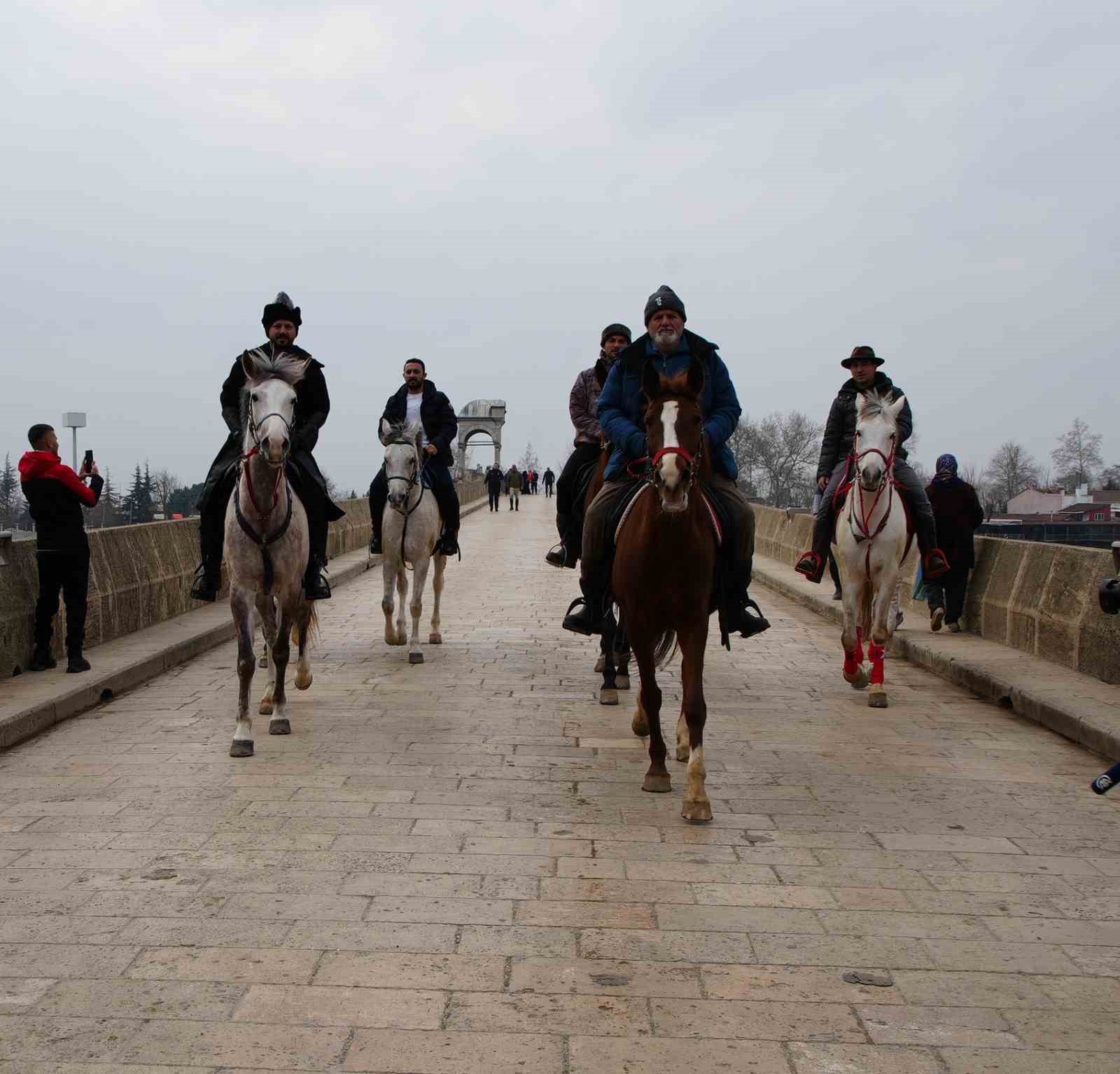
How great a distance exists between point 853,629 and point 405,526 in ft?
15.3

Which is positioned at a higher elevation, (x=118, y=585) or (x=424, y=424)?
(x=424, y=424)

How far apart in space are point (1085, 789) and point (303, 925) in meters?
4.84

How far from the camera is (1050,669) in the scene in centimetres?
1080

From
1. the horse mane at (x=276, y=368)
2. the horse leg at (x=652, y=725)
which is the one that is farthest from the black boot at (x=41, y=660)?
the horse leg at (x=652, y=725)

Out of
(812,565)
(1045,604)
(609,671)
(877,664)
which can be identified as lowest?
(609,671)

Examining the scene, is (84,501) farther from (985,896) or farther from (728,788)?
(985,896)

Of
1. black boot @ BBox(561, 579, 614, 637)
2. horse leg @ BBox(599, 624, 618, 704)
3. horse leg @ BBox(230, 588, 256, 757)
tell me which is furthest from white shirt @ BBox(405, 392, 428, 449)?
black boot @ BBox(561, 579, 614, 637)

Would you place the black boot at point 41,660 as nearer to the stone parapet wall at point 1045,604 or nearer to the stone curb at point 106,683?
the stone curb at point 106,683

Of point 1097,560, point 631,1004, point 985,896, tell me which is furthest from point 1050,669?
point 631,1004

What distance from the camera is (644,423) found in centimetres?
745

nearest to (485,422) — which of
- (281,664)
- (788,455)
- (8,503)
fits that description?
(788,455)

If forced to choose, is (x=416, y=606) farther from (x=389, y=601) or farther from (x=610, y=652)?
(x=610, y=652)

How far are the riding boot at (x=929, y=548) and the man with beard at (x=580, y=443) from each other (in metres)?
2.98

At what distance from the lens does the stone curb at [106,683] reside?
28.0 ft
